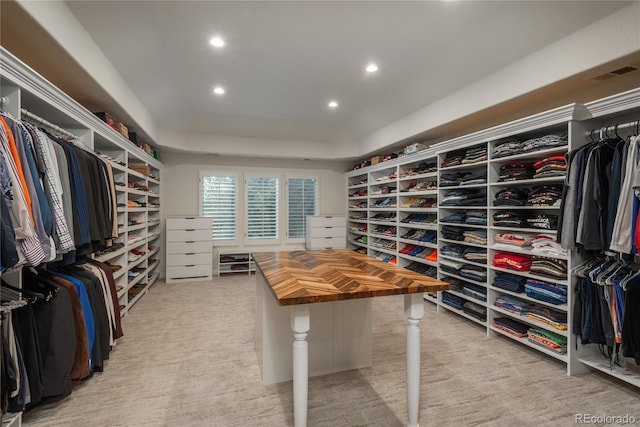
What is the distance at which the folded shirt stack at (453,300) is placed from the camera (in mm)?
3370

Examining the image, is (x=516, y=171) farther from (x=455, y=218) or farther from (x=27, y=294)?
(x=27, y=294)

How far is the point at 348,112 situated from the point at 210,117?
7.19ft

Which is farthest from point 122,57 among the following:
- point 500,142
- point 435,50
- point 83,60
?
point 500,142

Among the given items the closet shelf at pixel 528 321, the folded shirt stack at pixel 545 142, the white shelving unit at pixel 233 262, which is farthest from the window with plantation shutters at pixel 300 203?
the folded shirt stack at pixel 545 142

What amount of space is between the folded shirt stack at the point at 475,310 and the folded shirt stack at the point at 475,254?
1.60ft

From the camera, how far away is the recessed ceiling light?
258 centimetres

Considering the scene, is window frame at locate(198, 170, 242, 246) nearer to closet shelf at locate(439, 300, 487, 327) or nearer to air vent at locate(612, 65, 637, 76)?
closet shelf at locate(439, 300, 487, 327)

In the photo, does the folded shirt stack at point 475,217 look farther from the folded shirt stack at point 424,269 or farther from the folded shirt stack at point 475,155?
the folded shirt stack at point 424,269

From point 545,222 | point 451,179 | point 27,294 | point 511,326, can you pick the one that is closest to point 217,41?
point 27,294

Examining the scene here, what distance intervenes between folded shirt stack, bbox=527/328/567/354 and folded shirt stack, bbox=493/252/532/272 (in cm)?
53

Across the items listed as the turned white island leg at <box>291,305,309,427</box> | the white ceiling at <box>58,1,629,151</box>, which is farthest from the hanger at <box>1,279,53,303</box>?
the white ceiling at <box>58,1,629,151</box>

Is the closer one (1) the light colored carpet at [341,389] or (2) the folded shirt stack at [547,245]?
(1) the light colored carpet at [341,389]

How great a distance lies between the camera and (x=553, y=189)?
2.51 m

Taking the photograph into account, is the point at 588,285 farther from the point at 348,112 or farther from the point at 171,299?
the point at 171,299
